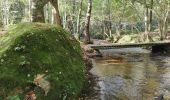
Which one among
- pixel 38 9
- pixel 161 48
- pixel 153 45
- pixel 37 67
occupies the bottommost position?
pixel 161 48

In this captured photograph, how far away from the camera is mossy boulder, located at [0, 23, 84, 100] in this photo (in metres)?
7.71

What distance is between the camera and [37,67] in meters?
8.34

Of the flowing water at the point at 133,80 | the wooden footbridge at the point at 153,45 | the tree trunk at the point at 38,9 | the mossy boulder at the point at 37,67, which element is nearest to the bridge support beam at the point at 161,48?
the wooden footbridge at the point at 153,45

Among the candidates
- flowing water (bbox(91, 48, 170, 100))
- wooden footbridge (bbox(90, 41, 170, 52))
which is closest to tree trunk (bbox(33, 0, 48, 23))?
flowing water (bbox(91, 48, 170, 100))

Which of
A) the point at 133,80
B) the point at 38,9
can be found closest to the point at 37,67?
the point at 133,80

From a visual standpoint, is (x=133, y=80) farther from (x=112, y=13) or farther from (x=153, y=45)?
(x=112, y=13)

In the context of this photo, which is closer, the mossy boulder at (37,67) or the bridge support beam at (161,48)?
the mossy boulder at (37,67)

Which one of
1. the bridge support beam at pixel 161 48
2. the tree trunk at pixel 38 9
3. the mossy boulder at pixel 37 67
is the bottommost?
the bridge support beam at pixel 161 48

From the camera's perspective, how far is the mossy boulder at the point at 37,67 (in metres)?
7.71

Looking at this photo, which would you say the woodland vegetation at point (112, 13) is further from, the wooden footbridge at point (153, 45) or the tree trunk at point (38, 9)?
the tree trunk at point (38, 9)

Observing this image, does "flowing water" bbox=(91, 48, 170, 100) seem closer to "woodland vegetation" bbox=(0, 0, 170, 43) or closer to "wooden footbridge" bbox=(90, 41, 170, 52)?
"wooden footbridge" bbox=(90, 41, 170, 52)

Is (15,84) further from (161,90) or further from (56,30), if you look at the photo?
(161,90)

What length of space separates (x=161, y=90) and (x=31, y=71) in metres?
5.23

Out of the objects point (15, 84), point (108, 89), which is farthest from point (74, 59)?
point (15, 84)
